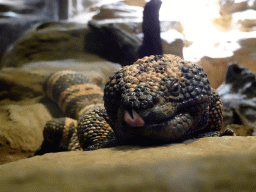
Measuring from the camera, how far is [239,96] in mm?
2750

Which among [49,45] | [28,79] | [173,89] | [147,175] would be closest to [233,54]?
[173,89]

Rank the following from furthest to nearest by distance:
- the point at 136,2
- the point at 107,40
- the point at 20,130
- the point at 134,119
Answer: the point at 107,40 → the point at 20,130 → the point at 136,2 → the point at 134,119

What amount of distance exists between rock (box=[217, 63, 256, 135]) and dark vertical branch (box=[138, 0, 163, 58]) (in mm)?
1076

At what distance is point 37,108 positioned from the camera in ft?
9.62

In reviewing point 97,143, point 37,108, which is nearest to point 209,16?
point 97,143

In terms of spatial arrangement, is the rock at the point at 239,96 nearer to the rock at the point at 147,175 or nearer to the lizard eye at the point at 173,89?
the lizard eye at the point at 173,89

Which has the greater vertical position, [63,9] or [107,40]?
[63,9]

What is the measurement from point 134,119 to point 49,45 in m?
4.32

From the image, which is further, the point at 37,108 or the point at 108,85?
the point at 37,108

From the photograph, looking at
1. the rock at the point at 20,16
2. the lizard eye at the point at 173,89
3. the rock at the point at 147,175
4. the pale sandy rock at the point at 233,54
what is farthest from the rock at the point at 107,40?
the rock at the point at 147,175

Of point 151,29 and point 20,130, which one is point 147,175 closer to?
point 151,29

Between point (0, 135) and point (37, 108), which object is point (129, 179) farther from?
point (37, 108)

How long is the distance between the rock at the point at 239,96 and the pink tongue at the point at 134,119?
5.58 ft

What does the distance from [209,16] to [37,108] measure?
2158mm
